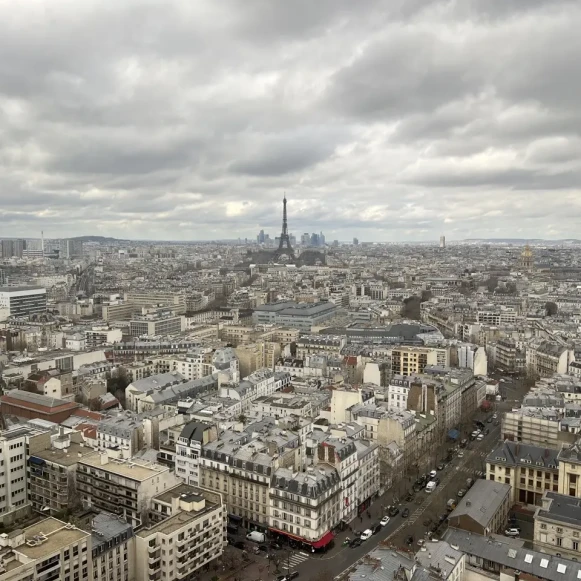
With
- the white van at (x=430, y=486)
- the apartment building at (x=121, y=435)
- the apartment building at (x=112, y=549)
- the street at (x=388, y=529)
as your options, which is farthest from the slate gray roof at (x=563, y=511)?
the apartment building at (x=121, y=435)

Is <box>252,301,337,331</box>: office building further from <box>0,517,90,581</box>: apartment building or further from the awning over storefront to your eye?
→ <box>0,517,90,581</box>: apartment building

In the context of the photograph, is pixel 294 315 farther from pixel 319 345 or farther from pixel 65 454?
pixel 65 454

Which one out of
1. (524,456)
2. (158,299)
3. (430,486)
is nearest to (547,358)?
(524,456)

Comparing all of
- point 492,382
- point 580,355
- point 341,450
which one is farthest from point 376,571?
point 580,355

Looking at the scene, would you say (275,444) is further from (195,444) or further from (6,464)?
(6,464)

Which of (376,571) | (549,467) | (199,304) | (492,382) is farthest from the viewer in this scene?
(199,304)

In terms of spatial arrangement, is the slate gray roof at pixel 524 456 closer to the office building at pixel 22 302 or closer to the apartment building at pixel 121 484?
the apartment building at pixel 121 484

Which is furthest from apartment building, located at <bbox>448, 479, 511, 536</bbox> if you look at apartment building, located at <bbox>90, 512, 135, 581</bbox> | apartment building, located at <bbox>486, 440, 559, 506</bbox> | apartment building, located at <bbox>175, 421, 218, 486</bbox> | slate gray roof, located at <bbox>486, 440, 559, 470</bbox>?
apartment building, located at <bbox>90, 512, 135, 581</bbox>
